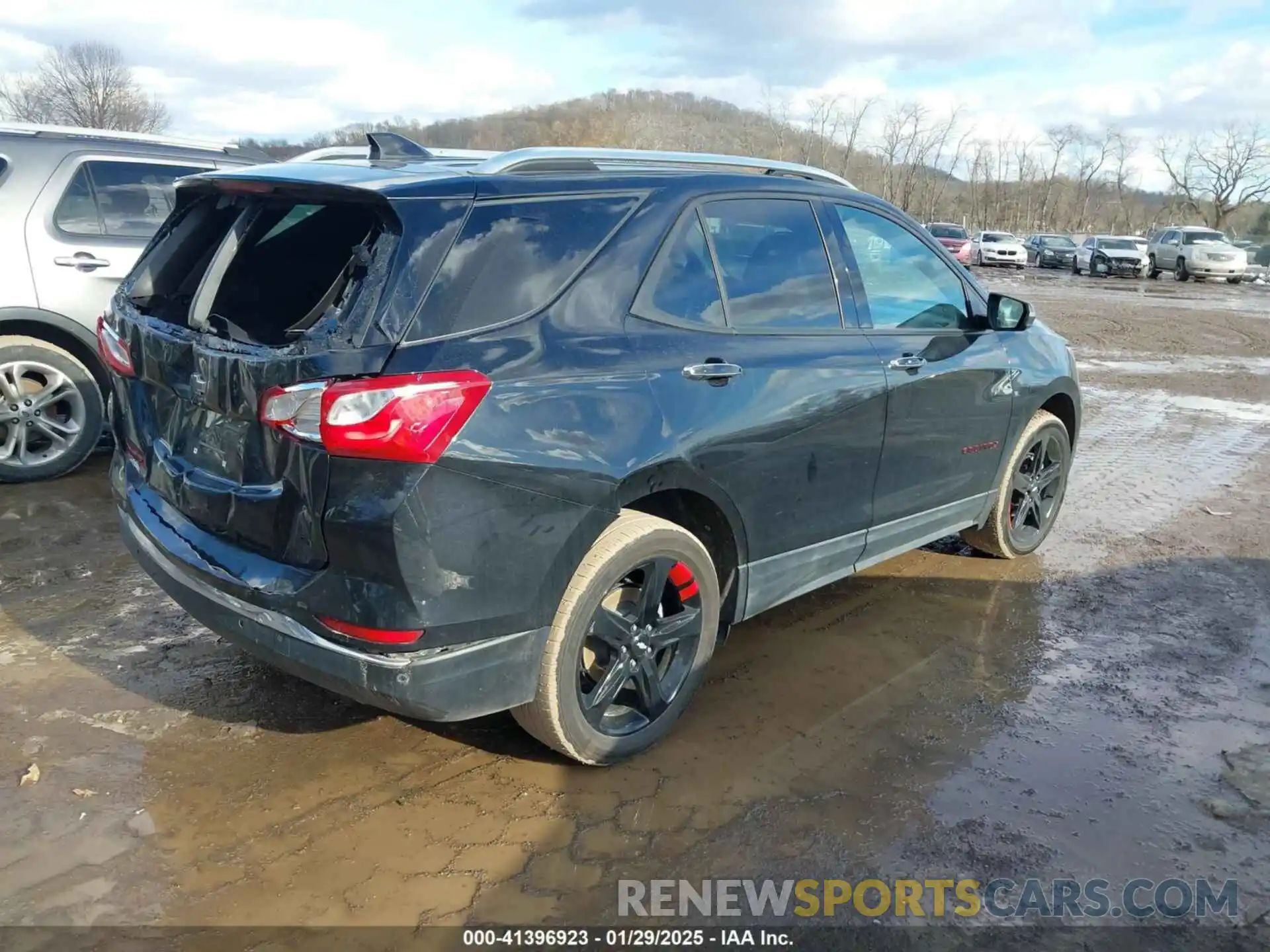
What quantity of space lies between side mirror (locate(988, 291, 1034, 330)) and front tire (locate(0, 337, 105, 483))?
509cm

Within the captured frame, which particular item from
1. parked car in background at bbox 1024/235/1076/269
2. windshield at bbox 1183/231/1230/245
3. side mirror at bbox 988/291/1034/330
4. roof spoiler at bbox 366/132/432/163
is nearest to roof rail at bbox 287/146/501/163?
roof spoiler at bbox 366/132/432/163

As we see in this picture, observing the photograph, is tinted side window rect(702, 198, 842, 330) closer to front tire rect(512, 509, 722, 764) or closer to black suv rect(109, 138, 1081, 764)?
black suv rect(109, 138, 1081, 764)

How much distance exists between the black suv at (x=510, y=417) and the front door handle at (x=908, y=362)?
14 millimetres

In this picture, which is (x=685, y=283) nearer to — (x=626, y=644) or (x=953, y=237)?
(x=626, y=644)

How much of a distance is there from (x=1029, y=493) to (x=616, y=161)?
3019 mm

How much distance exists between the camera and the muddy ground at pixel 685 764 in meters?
2.64

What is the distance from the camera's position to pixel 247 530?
2.71 m

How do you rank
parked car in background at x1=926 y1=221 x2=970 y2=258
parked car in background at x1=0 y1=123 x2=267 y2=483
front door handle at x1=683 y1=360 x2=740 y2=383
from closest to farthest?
front door handle at x1=683 y1=360 x2=740 y2=383, parked car in background at x1=0 y1=123 x2=267 y2=483, parked car in background at x1=926 y1=221 x2=970 y2=258

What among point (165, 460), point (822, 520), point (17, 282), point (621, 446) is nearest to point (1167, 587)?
point (822, 520)

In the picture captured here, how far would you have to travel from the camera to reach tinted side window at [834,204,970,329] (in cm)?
391

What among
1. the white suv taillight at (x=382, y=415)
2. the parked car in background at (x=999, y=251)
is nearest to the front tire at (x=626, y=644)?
the white suv taillight at (x=382, y=415)

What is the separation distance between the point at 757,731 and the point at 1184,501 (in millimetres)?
4321

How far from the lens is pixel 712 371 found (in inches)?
122

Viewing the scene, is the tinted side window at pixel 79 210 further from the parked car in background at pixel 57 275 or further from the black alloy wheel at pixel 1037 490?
the black alloy wheel at pixel 1037 490
